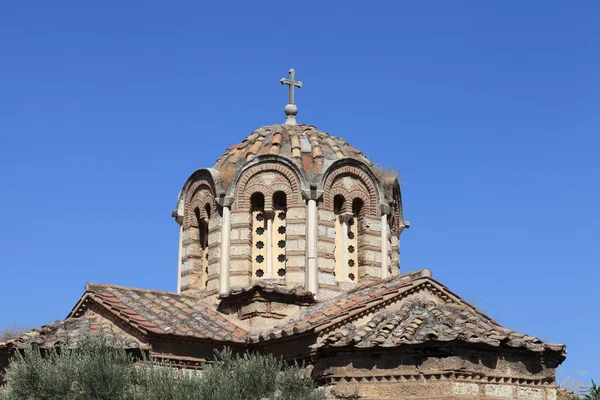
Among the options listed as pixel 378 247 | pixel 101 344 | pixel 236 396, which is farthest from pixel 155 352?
pixel 378 247

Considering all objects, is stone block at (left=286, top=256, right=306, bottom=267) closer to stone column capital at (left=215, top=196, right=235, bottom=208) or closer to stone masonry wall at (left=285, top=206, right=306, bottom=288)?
stone masonry wall at (left=285, top=206, right=306, bottom=288)

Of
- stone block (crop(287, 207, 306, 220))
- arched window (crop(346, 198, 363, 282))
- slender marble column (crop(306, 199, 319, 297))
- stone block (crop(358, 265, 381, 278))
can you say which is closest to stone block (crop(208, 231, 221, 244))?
stone block (crop(287, 207, 306, 220))

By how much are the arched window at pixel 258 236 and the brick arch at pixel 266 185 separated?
7.4 inches

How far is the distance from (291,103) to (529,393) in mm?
9862

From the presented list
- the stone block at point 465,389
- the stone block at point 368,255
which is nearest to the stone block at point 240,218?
the stone block at point 368,255

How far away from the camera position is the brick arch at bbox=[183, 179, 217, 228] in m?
21.2

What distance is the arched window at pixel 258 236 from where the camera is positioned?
66.1ft

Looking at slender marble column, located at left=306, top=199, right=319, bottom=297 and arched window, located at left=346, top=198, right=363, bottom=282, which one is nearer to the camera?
slender marble column, located at left=306, top=199, right=319, bottom=297

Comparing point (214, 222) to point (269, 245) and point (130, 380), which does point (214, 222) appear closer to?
point (269, 245)

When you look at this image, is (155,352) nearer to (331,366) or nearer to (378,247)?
(331,366)

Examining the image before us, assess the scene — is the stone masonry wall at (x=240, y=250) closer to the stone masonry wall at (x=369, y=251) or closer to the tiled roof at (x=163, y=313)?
the tiled roof at (x=163, y=313)

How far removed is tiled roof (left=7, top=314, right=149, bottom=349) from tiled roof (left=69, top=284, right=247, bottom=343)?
0.91ft

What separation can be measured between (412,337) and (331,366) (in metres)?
1.50

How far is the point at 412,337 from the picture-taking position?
1563 cm
